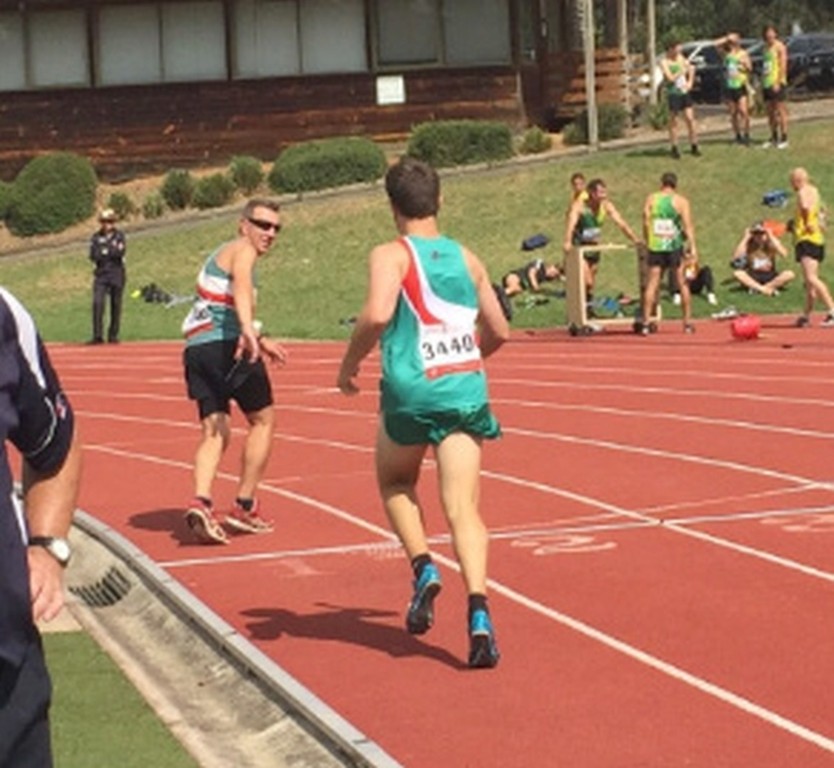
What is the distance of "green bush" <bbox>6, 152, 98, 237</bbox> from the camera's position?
44719 mm

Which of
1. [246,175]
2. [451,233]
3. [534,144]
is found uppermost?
[534,144]

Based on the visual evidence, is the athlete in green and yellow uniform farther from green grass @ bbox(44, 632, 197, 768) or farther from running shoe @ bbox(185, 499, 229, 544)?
green grass @ bbox(44, 632, 197, 768)

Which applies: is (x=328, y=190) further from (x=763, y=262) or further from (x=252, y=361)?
(x=252, y=361)

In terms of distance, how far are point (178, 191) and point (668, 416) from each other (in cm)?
2560

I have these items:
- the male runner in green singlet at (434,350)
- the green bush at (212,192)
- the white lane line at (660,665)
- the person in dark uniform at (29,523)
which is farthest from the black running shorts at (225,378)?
the green bush at (212,192)

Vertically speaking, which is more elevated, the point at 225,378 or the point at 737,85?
the point at 737,85

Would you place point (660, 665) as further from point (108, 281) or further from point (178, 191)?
point (178, 191)

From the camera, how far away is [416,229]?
10.4 metres

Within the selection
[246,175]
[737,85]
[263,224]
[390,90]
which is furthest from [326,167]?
[263,224]

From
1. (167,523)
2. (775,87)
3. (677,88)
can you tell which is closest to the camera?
(167,523)

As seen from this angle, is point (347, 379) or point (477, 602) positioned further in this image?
point (347, 379)

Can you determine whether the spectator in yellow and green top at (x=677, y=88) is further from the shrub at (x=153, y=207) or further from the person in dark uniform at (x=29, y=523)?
the person in dark uniform at (x=29, y=523)

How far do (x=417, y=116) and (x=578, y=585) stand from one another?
37.5m

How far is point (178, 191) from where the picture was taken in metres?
44.6
